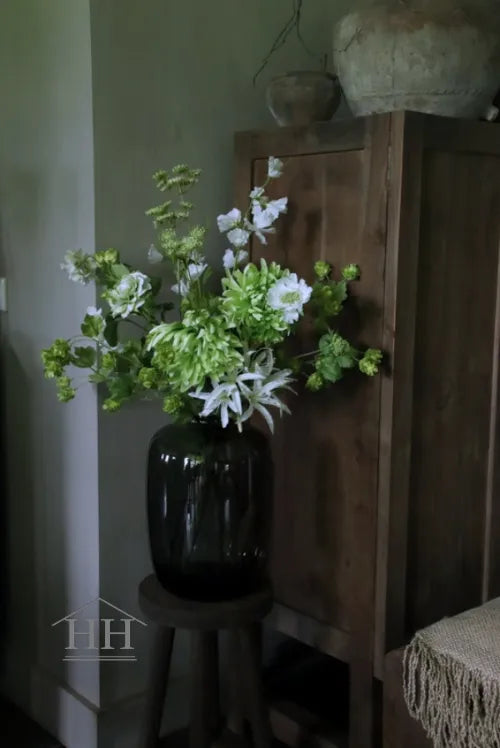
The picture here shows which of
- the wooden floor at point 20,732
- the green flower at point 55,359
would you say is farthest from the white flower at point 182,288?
the wooden floor at point 20,732

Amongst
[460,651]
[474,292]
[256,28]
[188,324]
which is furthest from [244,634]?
[256,28]

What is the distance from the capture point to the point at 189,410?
1.61 metres

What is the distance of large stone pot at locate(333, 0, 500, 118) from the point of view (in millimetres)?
1688

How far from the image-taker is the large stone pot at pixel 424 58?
1688mm

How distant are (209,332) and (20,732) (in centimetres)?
130

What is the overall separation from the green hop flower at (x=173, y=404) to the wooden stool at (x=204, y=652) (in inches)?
14.2

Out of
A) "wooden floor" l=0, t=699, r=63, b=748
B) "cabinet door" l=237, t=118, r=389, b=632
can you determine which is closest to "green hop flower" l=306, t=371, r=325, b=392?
"cabinet door" l=237, t=118, r=389, b=632

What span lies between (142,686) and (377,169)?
129cm

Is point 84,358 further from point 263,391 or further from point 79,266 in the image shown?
point 263,391

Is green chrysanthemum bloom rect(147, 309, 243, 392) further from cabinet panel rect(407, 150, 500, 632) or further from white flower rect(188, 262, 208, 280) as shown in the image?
cabinet panel rect(407, 150, 500, 632)

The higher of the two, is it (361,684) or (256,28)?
(256,28)

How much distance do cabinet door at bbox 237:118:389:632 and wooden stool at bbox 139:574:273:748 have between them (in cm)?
22

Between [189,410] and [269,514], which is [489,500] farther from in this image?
[189,410]

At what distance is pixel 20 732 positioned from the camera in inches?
85.7
